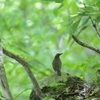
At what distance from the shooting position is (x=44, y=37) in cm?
411

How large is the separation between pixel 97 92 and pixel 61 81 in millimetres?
214

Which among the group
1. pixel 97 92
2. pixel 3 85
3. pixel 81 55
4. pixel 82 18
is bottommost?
pixel 81 55

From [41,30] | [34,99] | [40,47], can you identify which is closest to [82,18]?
[34,99]

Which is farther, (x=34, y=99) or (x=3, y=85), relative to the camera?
(x=34, y=99)

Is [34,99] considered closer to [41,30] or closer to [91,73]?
[91,73]

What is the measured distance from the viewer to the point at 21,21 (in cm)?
408

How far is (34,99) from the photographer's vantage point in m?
1.24

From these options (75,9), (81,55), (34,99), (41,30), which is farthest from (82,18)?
(81,55)

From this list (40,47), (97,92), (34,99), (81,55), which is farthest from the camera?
(81,55)

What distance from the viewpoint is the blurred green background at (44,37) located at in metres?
1.12

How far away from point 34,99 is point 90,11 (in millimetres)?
469

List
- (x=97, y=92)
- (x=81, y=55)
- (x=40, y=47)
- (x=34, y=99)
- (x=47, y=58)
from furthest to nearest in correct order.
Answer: (x=81, y=55) < (x=47, y=58) < (x=40, y=47) < (x=34, y=99) < (x=97, y=92)

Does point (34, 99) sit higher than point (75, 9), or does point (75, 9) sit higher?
point (75, 9)

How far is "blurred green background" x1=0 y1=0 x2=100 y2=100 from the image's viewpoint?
3.69 ft
